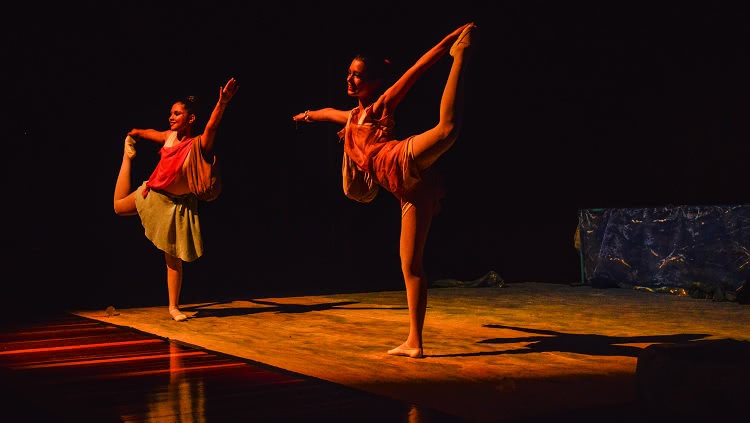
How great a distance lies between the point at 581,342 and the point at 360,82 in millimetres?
1478

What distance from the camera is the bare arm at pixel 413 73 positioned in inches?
130

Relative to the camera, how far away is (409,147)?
341 centimetres

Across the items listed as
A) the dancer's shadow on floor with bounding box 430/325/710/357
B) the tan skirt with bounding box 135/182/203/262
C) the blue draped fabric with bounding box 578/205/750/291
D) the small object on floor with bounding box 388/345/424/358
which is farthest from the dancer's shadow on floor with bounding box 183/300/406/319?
the blue draped fabric with bounding box 578/205/750/291

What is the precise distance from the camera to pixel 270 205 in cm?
766

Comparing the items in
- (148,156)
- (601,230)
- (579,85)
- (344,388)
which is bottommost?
(344,388)

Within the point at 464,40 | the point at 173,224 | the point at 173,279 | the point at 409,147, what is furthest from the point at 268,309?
the point at 464,40

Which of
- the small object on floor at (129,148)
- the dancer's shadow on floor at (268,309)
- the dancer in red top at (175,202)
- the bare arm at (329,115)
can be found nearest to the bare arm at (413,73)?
the bare arm at (329,115)

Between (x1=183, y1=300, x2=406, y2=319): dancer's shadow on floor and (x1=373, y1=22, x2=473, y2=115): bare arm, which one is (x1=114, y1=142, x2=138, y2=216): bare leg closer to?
(x1=183, y1=300, x2=406, y2=319): dancer's shadow on floor

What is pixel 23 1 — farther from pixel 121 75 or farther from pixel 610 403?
pixel 610 403

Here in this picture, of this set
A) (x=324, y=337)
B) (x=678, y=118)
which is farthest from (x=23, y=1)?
(x=678, y=118)

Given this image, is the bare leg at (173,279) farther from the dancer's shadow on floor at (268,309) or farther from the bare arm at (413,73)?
the bare arm at (413,73)

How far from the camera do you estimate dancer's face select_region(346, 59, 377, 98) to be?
3.64 m

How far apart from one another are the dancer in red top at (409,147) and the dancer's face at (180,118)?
162cm

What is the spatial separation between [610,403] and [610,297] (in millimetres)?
3631
